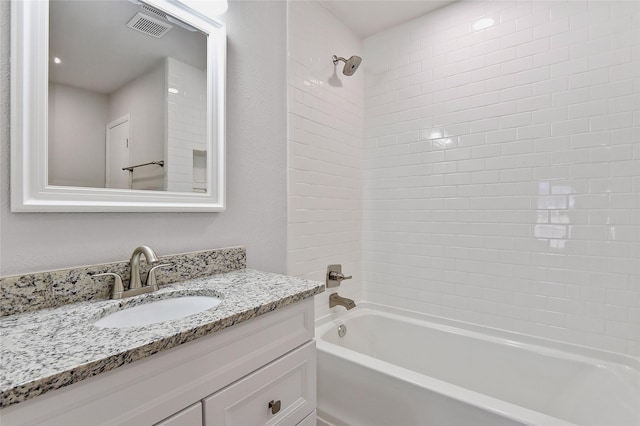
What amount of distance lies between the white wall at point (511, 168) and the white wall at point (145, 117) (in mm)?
1542

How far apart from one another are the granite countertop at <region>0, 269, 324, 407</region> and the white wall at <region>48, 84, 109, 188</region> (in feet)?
1.35

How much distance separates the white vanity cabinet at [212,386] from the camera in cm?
59

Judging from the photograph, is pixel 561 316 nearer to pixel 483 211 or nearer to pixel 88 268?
A: pixel 483 211

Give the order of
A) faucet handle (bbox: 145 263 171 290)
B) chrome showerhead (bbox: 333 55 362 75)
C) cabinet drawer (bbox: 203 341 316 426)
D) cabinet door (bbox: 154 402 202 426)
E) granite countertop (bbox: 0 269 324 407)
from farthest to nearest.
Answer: chrome showerhead (bbox: 333 55 362 75)
faucet handle (bbox: 145 263 171 290)
cabinet drawer (bbox: 203 341 316 426)
cabinet door (bbox: 154 402 202 426)
granite countertop (bbox: 0 269 324 407)

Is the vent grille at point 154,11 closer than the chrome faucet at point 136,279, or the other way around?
the chrome faucet at point 136,279

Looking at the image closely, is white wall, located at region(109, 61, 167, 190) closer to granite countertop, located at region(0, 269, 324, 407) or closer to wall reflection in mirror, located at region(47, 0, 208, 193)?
wall reflection in mirror, located at region(47, 0, 208, 193)

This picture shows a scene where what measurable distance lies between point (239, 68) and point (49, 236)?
3.47 ft

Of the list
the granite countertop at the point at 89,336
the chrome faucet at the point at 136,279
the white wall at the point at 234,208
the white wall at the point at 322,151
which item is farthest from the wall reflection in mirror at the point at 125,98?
the white wall at the point at 322,151

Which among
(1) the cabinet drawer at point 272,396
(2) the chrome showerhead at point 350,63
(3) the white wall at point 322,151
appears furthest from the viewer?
(2) the chrome showerhead at point 350,63

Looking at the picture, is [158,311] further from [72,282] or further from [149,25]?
[149,25]

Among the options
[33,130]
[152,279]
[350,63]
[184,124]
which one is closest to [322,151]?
[350,63]

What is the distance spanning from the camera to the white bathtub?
127 cm

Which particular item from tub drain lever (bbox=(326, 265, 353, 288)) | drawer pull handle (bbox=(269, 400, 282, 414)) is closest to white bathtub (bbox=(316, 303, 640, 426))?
tub drain lever (bbox=(326, 265, 353, 288))

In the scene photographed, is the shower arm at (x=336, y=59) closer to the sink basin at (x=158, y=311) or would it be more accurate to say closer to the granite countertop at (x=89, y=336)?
the granite countertop at (x=89, y=336)
